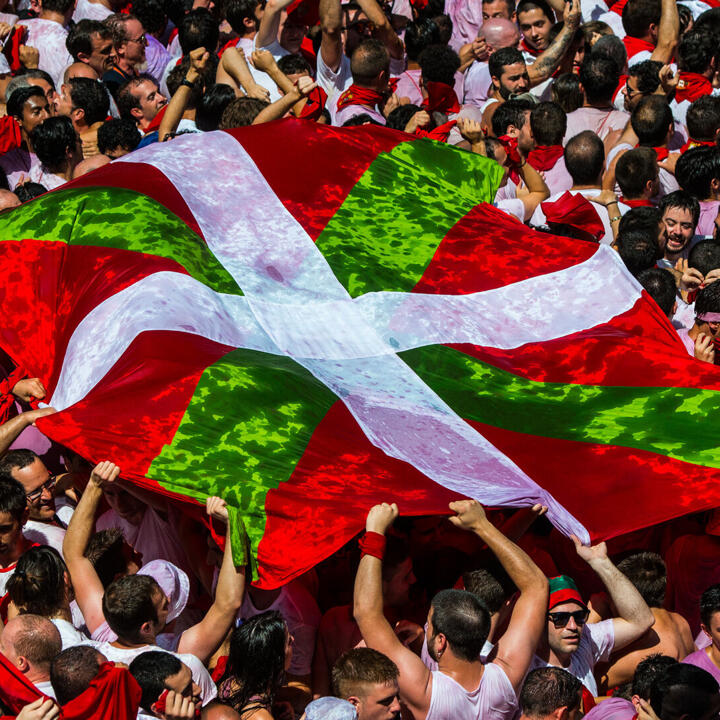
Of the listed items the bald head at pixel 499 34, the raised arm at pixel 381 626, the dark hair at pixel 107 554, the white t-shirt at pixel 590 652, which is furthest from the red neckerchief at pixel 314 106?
the white t-shirt at pixel 590 652

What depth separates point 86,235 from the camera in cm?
562

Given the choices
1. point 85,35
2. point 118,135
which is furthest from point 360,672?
point 85,35

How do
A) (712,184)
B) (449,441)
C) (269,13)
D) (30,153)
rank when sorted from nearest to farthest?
(449,441) < (712,184) < (30,153) < (269,13)

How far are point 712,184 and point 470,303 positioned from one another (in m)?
1.74

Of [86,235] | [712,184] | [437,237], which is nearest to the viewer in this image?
[86,235]

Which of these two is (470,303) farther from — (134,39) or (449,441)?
(134,39)

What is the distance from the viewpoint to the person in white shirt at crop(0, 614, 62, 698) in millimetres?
3824

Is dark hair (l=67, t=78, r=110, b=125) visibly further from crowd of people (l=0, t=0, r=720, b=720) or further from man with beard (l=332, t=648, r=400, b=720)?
man with beard (l=332, t=648, r=400, b=720)

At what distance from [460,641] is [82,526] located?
1372 millimetres

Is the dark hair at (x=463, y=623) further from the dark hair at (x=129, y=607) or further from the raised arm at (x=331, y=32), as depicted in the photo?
the raised arm at (x=331, y=32)

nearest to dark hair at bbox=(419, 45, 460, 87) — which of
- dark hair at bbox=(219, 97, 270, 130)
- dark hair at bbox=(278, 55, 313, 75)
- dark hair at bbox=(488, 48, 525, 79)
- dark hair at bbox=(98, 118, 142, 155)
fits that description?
dark hair at bbox=(488, 48, 525, 79)

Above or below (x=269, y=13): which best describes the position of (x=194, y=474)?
below

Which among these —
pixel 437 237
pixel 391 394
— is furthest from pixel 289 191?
pixel 391 394

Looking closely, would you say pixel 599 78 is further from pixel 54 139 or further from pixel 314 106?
pixel 54 139
